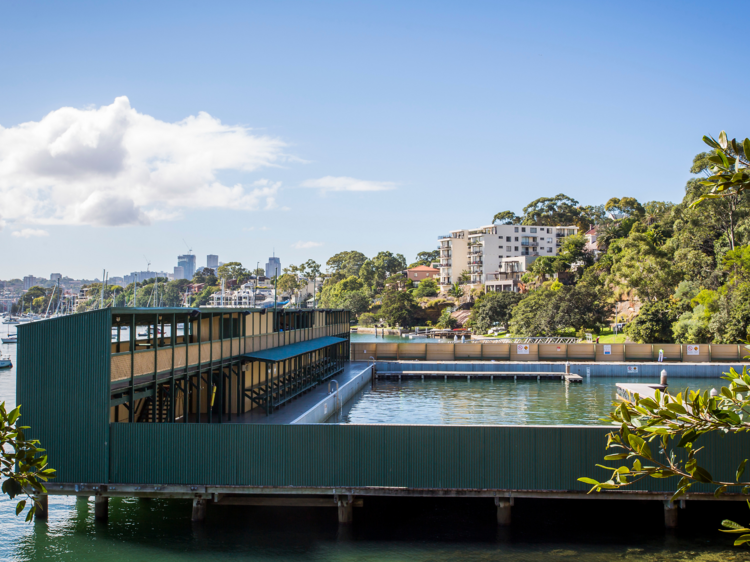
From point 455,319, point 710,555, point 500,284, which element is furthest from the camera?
point 500,284

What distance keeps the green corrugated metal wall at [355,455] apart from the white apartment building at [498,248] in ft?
362

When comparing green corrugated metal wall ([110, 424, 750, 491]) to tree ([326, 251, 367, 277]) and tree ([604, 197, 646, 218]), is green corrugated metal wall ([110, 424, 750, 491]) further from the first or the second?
tree ([326, 251, 367, 277])

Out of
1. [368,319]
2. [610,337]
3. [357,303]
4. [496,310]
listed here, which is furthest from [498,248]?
[610,337]

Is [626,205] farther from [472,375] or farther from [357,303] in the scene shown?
[472,375]

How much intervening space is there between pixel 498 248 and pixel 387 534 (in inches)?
4680

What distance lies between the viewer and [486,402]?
123 feet

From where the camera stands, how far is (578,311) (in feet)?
245

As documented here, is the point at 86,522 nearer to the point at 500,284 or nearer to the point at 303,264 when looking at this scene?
the point at 500,284

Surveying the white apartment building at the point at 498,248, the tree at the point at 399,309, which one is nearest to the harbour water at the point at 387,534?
the tree at the point at 399,309

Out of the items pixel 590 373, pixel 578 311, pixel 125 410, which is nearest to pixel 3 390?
pixel 125 410

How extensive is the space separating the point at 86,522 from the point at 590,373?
39.4 meters

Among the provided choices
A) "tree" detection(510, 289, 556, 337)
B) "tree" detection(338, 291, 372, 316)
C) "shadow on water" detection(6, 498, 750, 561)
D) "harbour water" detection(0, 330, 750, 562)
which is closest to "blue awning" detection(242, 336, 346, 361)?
"harbour water" detection(0, 330, 750, 562)

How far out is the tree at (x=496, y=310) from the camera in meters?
96.2

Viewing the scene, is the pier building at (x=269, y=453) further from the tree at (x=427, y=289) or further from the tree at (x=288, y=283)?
the tree at (x=288, y=283)
